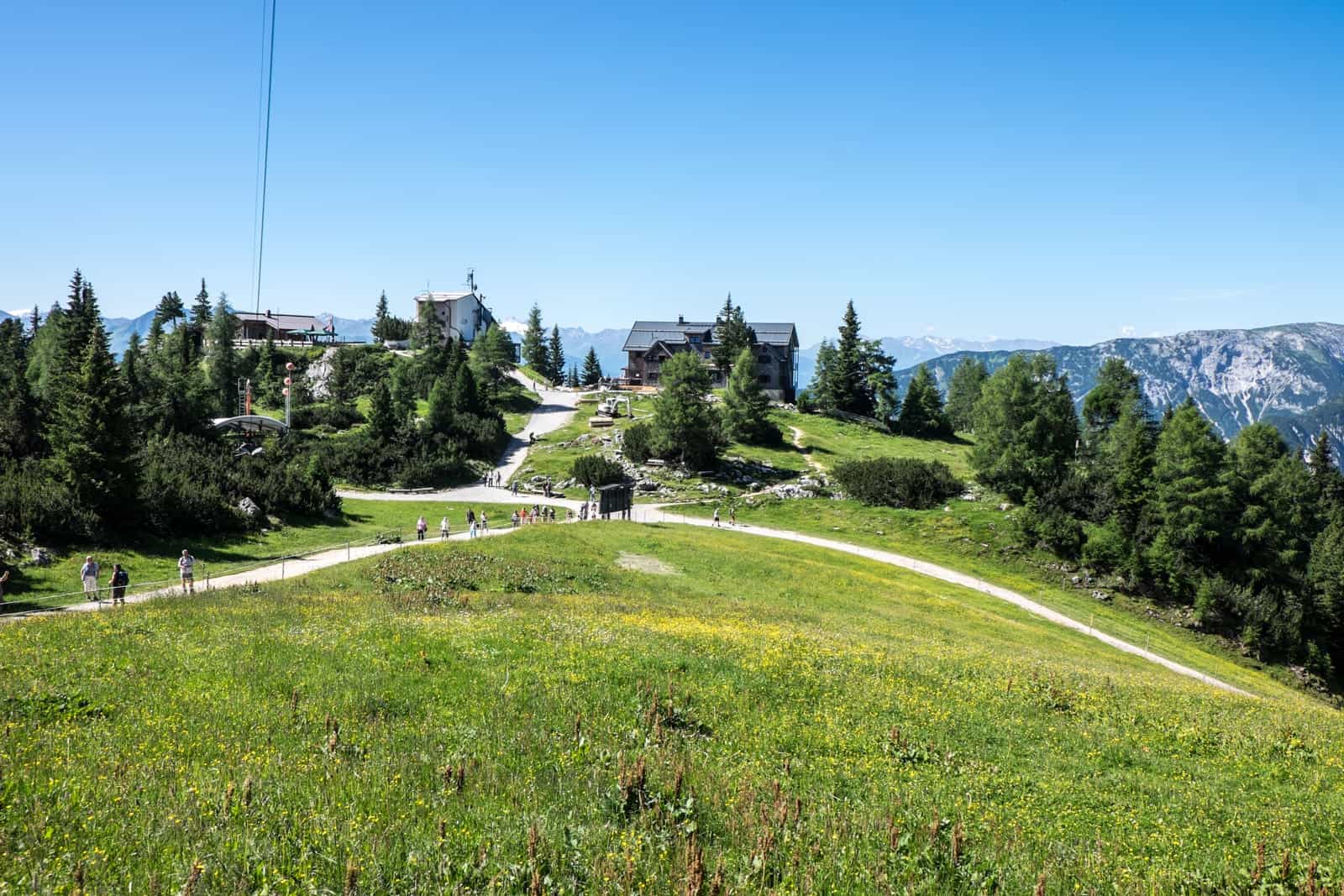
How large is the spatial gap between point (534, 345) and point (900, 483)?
8909 centimetres

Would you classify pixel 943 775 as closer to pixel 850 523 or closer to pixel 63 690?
pixel 63 690

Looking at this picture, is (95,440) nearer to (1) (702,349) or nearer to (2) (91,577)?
(2) (91,577)

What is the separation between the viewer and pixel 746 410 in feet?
292

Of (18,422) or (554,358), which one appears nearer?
(18,422)

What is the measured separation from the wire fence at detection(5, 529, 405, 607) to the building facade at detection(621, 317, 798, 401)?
83643 millimetres

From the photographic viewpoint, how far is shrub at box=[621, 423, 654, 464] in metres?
77.4

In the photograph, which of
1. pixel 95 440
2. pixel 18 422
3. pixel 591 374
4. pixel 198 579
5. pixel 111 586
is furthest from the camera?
pixel 591 374

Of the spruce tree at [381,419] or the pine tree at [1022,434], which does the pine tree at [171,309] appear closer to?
the spruce tree at [381,419]

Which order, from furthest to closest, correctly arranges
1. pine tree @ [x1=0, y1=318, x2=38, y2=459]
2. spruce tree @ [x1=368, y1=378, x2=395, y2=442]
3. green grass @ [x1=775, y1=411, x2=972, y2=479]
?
green grass @ [x1=775, y1=411, x2=972, y2=479], spruce tree @ [x1=368, y1=378, x2=395, y2=442], pine tree @ [x1=0, y1=318, x2=38, y2=459]

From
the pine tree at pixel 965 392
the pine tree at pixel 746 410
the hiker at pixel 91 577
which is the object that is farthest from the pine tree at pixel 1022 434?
the hiker at pixel 91 577

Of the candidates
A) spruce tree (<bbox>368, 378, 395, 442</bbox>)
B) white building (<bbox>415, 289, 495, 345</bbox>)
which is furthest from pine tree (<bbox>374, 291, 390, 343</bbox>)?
spruce tree (<bbox>368, 378, 395, 442</bbox>)

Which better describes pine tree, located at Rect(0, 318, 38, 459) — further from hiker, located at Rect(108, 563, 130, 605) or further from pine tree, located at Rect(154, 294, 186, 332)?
pine tree, located at Rect(154, 294, 186, 332)

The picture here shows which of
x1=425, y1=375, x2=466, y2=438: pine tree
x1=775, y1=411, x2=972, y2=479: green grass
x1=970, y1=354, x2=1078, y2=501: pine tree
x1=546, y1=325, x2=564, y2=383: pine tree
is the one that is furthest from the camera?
x1=546, y1=325, x2=564, y2=383: pine tree

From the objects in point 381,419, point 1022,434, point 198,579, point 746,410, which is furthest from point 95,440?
point 1022,434
